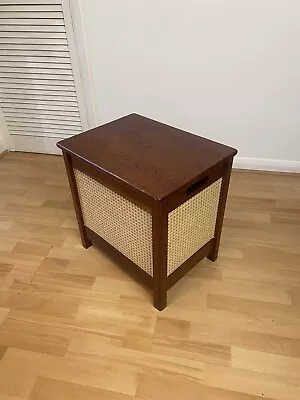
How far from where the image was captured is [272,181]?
2.09 m

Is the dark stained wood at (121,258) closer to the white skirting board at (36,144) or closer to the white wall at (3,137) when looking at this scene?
the white skirting board at (36,144)

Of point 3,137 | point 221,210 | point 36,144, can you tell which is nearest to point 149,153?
point 221,210

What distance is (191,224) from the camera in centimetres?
125

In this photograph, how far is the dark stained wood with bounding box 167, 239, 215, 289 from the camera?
4.33ft

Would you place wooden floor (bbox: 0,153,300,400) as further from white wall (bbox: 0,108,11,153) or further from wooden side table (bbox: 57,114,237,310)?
white wall (bbox: 0,108,11,153)

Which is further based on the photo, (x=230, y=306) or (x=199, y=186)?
(x=230, y=306)

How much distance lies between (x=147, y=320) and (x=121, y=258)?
27 centimetres

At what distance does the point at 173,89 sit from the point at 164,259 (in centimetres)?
123

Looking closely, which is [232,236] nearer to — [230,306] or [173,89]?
[230,306]

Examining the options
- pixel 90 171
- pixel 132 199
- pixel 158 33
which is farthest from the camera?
pixel 158 33

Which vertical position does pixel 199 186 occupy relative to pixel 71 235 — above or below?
above

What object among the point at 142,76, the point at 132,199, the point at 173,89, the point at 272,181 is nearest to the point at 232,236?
the point at 272,181

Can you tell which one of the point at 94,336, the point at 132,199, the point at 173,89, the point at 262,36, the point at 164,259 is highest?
the point at 262,36

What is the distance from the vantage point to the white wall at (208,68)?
176 cm
